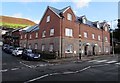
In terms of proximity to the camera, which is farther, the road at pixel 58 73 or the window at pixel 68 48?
the window at pixel 68 48

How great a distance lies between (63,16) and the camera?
113ft

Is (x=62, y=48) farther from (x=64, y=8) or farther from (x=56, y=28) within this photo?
(x=64, y=8)

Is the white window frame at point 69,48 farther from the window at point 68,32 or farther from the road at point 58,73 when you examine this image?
the road at point 58,73

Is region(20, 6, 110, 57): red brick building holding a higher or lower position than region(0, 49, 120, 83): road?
higher

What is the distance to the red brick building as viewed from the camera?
3403cm

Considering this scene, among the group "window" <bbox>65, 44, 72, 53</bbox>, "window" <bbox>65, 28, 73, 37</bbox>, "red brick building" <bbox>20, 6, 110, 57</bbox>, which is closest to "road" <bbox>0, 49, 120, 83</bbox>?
"red brick building" <bbox>20, 6, 110, 57</bbox>

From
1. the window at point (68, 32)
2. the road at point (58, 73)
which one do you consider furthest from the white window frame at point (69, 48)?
the road at point (58, 73)

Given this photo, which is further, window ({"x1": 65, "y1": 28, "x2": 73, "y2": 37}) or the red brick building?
window ({"x1": 65, "y1": 28, "x2": 73, "y2": 37})

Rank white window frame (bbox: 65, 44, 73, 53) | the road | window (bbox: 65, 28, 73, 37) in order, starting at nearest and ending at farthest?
the road → white window frame (bbox: 65, 44, 73, 53) → window (bbox: 65, 28, 73, 37)

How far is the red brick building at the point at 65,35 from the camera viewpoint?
34.0 meters

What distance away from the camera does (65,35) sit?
113 ft

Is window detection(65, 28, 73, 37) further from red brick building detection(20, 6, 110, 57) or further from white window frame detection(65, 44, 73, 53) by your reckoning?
white window frame detection(65, 44, 73, 53)

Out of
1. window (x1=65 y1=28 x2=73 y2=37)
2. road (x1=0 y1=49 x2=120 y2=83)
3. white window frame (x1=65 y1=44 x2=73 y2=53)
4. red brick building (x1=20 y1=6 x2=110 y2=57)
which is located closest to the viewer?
road (x1=0 y1=49 x2=120 y2=83)

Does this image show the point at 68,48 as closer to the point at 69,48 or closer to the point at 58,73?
the point at 69,48
